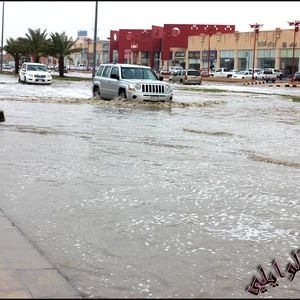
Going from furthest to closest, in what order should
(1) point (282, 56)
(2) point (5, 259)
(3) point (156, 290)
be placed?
(1) point (282, 56) < (2) point (5, 259) < (3) point (156, 290)

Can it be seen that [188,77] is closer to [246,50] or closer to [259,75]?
[259,75]

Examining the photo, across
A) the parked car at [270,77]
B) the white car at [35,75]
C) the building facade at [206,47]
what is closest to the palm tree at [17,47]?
the building facade at [206,47]

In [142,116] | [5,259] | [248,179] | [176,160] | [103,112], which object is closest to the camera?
[5,259]

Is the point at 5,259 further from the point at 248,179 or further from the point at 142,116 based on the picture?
the point at 142,116

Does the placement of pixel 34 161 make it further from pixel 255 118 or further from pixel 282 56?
pixel 282 56

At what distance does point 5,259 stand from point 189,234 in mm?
1960

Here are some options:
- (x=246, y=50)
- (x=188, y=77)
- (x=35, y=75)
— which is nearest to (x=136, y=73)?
(x=35, y=75)

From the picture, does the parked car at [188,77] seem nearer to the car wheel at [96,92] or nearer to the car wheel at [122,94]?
the car wheel at [96,92]

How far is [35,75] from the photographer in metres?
42.8

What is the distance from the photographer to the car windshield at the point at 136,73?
24.5m

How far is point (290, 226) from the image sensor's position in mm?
6203

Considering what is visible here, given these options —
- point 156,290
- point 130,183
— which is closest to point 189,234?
point 156,290

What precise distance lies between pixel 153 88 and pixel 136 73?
48.3 inches

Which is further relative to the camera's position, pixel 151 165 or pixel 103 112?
pixel 103 112
